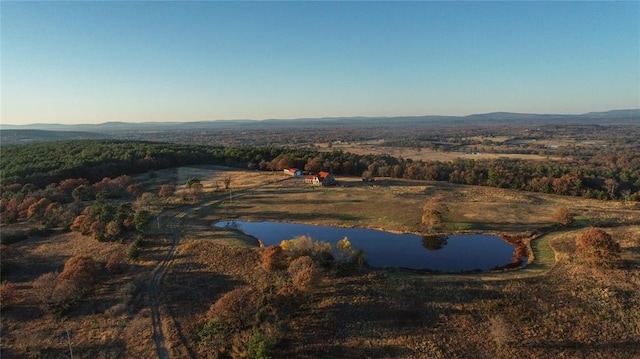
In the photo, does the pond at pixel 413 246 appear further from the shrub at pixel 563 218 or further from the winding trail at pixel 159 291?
the shrub at pixel 563 218

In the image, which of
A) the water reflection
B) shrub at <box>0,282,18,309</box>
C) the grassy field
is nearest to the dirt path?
the grassy field

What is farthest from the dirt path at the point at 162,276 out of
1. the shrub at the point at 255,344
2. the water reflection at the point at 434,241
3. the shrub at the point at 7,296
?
the water reflection at the point at 434,241

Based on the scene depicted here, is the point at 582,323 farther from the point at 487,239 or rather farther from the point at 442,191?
the point at 442,191

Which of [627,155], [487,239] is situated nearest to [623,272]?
[487,239]

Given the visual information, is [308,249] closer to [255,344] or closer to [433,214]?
[255,344]

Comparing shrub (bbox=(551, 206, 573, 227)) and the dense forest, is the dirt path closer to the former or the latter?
the dense forest

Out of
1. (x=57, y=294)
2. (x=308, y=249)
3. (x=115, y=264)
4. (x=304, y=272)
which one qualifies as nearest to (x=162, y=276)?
(x=115, y=264)
